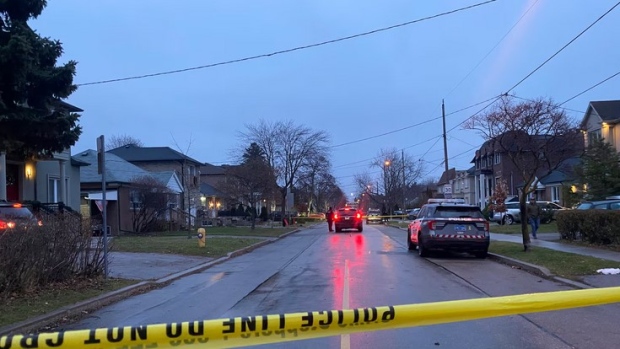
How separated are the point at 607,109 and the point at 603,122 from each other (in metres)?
1.70

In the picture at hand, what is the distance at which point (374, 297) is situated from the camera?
10586 millimetres

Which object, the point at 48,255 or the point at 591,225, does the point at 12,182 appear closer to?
the point at 48,255

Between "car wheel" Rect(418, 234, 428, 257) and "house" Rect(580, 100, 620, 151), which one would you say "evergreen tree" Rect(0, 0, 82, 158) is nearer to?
"car wheel" Rect(418, 234, 428, 257)

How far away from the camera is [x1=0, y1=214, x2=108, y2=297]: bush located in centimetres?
995

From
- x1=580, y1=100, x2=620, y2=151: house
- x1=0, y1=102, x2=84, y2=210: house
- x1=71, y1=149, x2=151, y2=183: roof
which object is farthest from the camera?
x1=580, y1=100, x2=620, y2=151: house

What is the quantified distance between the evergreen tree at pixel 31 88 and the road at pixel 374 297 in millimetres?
A: 5318

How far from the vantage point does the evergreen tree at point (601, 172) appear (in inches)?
1228

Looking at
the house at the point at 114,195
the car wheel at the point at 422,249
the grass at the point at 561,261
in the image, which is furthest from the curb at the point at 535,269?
the house at the point at 114,195

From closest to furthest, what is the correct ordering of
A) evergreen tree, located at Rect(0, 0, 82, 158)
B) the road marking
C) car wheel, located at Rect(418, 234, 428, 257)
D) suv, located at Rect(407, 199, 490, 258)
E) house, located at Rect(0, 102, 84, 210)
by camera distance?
the road marking, evergreen tree, located at Rect(0, 0, 82, 158), suv, located at Rect(407, 199, 490, 258), car wheel, located at Rect(418, 234, 428, 257), house, located at Rect(0, 102, 84, 210)

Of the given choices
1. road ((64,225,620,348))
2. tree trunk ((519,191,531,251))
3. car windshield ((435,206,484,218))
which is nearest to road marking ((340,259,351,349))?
road ((64,225,620,348))

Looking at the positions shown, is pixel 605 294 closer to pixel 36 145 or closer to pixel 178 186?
pixel 36 145


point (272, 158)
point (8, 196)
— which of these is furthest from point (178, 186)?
point (8, 196)

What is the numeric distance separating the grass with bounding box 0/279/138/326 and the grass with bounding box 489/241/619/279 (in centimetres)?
967

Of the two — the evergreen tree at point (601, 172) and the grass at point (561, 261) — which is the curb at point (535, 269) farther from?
the evergreen tree at point (601, 172)
